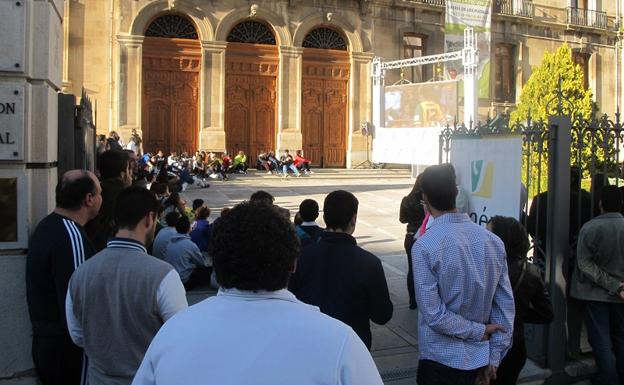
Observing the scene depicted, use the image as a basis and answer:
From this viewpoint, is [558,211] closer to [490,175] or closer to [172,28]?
[490,175]

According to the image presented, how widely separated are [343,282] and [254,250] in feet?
5.75

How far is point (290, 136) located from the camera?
2741 centimetres

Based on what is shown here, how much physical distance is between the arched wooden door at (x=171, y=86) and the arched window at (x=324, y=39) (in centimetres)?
553

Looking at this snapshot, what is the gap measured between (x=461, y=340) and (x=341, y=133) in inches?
1023

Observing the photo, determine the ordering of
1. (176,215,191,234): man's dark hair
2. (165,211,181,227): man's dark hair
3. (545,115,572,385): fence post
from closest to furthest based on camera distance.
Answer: (545,115,572,385): fence post
(176,215,191,234): man's dark hair
(165,211,181,227): man's dark hair

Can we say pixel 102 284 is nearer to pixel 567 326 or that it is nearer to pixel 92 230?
pixel 92 230

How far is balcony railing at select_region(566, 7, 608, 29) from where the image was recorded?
35281 mm

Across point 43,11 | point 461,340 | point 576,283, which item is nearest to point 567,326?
point 576,283

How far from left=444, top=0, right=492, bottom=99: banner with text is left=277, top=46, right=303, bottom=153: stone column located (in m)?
6.87

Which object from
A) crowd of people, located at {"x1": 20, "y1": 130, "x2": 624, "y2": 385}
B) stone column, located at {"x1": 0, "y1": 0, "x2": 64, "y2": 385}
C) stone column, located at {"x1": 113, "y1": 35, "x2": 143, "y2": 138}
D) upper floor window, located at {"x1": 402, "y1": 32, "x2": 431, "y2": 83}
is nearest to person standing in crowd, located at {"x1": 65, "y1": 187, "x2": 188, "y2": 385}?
crowd of people, located at {"x1": 20, "y1": 130, "x2": 624, "y2": 385}

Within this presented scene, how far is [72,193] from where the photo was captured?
11.0 ft

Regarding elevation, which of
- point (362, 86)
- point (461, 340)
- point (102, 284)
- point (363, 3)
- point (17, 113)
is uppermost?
point (363, 3)

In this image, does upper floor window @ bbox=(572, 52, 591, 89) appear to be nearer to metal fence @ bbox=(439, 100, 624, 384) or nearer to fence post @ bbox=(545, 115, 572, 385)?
metal fence @ bbox=(439, 100, 624, 384)

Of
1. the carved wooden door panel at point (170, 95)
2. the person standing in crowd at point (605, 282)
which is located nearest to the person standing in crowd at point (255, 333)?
the person standing in crowd at point (605, 282)
